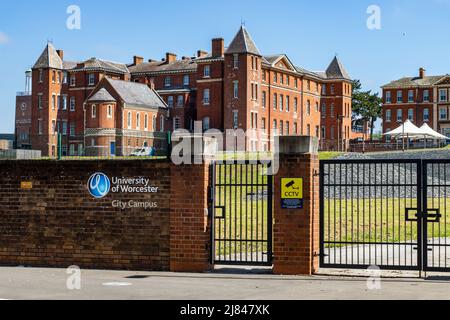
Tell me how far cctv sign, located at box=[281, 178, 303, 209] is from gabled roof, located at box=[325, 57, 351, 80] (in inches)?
3983

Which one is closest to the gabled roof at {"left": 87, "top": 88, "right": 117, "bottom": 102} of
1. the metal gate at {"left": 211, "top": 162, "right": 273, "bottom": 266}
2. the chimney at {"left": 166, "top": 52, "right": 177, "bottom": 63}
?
the chimney at {"left": 166, "top": 52, "right": 177, "bottom": 63}

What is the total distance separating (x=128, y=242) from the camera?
46.9ft

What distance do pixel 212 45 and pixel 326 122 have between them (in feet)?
89.6

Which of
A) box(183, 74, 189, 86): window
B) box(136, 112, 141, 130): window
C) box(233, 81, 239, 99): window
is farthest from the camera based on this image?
box(183, 74, 189, 86): window

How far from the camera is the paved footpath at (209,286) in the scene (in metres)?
10.8

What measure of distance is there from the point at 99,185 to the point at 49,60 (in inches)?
3666

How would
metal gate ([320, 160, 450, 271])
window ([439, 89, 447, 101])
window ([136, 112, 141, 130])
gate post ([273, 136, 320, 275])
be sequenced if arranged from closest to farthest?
1. metal gate ([320, 160, 450, 271])
2. gate post ([273, 136, 320, 275])
3. window ([136, 112, 141, 130])
4. window ([439, 89, 447, 101])

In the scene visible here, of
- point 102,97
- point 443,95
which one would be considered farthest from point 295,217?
point 443,95

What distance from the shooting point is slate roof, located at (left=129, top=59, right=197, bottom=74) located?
10219 centimetres

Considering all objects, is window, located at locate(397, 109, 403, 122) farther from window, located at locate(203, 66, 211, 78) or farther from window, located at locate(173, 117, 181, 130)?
window, located at locate(203, 66, 211, 78)

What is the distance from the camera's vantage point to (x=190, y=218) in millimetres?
13797

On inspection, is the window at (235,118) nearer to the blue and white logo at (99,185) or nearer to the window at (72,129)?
the window at (72,129)
